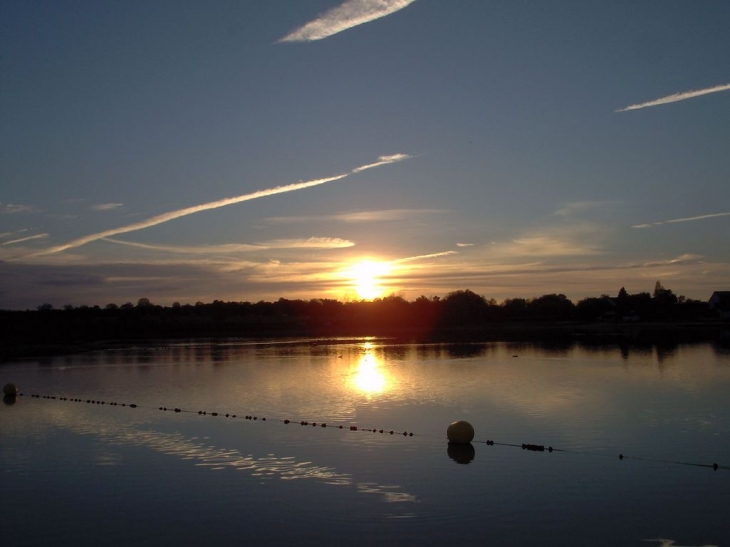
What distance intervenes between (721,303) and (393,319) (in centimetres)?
4114

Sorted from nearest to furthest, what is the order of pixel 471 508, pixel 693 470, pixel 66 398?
pixel 471 508, pixel 693 470, pixel 66 398

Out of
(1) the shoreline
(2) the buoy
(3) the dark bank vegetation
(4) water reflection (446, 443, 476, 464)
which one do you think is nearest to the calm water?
(4) water reflection (446, 443, 476, 464)

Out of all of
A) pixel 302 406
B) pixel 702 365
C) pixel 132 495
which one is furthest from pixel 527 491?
pixel 702 365

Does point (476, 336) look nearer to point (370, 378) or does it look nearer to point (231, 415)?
point (370, 378)

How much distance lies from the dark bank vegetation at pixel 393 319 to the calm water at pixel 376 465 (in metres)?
48.5

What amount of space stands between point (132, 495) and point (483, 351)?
32.5 metres

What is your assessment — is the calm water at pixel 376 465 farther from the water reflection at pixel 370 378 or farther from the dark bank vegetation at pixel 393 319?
the dark bank vegetation at pixel 393 319

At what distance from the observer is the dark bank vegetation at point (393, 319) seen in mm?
74938

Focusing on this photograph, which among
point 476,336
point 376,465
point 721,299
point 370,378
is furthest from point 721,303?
point 376,465

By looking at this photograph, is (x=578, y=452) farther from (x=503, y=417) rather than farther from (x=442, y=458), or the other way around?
(x=503, y=417)

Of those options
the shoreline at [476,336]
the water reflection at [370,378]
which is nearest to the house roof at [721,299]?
the shoreline at [476,336]

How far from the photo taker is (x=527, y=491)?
1070cm

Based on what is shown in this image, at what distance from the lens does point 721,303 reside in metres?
84.9

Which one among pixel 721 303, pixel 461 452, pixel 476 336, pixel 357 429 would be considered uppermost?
pixel 721 303
